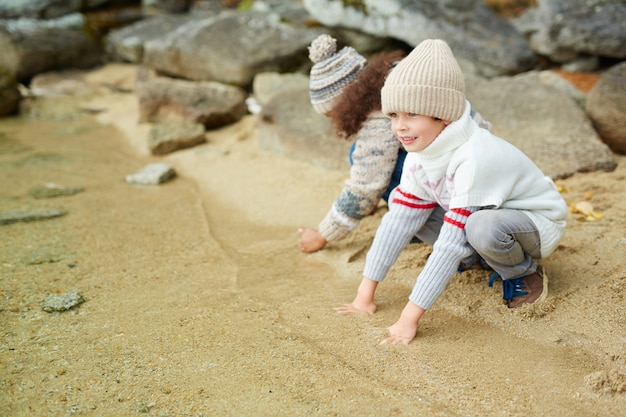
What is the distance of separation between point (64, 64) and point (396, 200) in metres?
5.54

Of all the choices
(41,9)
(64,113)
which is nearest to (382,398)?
(64,113)

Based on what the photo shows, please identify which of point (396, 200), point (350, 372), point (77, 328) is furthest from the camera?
point (396, 200)

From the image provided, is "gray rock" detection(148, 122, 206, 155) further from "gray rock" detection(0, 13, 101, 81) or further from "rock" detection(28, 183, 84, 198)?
"gray rock" detection(0, 13, 101, 81)

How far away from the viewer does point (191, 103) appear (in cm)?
473

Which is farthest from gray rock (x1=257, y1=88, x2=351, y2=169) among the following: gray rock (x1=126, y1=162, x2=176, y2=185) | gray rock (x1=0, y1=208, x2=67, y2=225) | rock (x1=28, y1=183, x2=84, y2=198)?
gray rock (x1=0, y1=208, x2=67, y2=225)

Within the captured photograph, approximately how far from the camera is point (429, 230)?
2369 mm

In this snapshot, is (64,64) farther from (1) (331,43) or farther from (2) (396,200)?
(2) (396,200)

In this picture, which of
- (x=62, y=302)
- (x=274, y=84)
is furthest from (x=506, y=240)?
(x=274, y=84)

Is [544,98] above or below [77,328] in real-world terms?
above

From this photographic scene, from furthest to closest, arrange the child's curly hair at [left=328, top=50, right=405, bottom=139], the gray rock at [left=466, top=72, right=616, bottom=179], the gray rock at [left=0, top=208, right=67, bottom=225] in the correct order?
1. the gray rock at [left=466, top=72, right=616, bottom=179]
2. the gray rock at [left=0, top=208, right=67, bottom=225]
3. the child's curly hair at [left=328, top=50, right=405, bottom=139]

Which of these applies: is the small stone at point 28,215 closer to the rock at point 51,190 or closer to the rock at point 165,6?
the rock at point 51,190

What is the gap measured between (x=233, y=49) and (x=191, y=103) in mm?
753

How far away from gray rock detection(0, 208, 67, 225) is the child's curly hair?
5.41ft

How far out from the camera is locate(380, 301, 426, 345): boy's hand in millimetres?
2029
